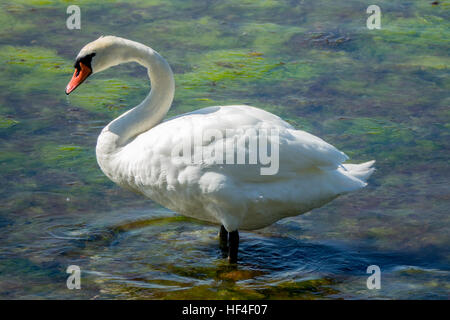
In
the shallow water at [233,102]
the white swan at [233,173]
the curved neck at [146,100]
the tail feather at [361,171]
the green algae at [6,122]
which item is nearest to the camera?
the white swan at [233,173]

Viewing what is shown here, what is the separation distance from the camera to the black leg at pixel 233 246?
17.3ft

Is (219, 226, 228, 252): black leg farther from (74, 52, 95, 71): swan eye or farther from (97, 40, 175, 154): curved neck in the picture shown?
(74, 52, 95, 71): swan eye

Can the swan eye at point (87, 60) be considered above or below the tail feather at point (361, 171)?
above

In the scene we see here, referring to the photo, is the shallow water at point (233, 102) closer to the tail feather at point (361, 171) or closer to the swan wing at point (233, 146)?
the tail feather at point (361, 171)

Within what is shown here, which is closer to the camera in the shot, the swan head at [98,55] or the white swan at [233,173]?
the white swan at [233,173]

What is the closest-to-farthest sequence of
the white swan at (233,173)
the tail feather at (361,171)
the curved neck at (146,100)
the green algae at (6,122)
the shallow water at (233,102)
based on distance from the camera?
the white swan at (233,173) < the shallow water at (233,102) < the tail feather at (361,171) < the curved neck at (146,100) < the green algae at (6,122)

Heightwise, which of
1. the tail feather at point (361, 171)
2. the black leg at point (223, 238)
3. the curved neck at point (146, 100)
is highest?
the curved neck at point (146, 100)

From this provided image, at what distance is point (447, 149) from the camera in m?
7.00

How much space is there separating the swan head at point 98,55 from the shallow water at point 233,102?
3.61 ft

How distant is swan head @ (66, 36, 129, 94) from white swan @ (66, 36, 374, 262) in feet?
2.33

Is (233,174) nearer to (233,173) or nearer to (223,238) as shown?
(233,173)

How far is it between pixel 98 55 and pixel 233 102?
2.41m

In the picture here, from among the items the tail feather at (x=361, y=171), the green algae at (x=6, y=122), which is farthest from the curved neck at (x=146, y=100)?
the green algae at (x=6, y=122)
